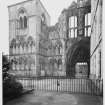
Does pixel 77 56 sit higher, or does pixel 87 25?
pixel 87 25

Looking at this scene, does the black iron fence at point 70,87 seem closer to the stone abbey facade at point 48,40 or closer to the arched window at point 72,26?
the stone abbey facade at point 48,40

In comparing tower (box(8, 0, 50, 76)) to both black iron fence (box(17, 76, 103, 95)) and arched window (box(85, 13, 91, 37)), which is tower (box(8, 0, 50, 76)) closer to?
arched window (box(85, 13, 91, 37))

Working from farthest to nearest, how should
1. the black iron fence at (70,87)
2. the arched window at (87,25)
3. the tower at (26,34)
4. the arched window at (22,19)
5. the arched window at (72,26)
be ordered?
1. the arched window at (22,19)
2. the arched window at (72,26)
3. the tower at (26,34)
4. the arched window at (87,25)
5. the black iron fence at (70,87)

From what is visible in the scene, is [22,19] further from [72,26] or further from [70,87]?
[70,87]

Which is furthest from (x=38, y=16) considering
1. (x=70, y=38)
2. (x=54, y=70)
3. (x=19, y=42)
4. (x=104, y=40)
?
(x=104, y=40)

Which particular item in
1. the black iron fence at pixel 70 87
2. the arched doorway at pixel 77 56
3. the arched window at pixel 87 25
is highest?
the arched window at pixel 87 25

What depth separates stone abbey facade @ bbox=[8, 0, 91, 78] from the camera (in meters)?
12.5

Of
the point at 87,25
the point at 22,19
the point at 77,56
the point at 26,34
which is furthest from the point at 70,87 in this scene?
the point at 22,19

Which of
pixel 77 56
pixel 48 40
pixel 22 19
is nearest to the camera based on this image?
pixel 77 56

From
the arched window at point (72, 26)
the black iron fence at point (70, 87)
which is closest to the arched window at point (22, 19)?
the arched window at point (72, 26)

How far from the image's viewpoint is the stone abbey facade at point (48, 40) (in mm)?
12469

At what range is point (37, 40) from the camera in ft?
41.4

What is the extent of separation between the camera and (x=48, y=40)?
13.9m

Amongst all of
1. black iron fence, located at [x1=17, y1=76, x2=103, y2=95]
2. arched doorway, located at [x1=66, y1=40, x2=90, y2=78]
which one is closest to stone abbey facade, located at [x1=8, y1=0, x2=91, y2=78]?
arched doorway, located at [x1=66, y1=40, x2=90, y2=78]
